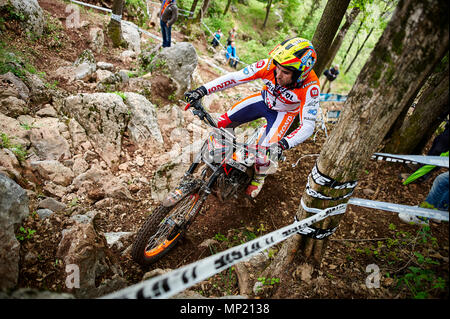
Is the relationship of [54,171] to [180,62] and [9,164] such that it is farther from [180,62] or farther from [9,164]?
[180,62]

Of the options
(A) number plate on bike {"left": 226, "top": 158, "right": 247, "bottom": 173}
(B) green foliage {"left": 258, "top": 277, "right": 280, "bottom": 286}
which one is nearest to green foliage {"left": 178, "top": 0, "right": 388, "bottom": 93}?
(A) number plate on bike {"left": 226, "top": 158, "right": 247, "bottom": 173}

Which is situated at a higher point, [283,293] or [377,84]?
[377,84]

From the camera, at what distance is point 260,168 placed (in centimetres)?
426

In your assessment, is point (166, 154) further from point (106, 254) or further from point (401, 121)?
point (401, 121)

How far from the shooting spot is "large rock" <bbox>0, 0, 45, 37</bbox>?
6.62m

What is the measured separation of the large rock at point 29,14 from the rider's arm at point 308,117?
8.42 metres

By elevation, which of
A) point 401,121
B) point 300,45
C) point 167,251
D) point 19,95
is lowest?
point 167,251

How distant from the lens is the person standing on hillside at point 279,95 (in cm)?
355

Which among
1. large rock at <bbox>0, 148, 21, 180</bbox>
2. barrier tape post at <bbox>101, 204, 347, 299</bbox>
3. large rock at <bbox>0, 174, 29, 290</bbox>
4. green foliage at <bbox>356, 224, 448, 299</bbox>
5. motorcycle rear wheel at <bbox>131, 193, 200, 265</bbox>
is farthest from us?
large rock at <bbox>0, 148, 21, 180</bbox>

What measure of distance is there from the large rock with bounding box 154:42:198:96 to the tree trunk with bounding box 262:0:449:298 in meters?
6.61

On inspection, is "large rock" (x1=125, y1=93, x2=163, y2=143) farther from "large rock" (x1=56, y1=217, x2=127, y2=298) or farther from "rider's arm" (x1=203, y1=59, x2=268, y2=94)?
"large rock" (x1=56, y1=217, x2=127, y2=298)

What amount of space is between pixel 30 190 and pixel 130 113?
2.99m

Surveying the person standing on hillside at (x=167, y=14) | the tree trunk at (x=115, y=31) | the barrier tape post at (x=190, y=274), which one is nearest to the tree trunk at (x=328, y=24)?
the barrier tape post at (x=190, y=274)
